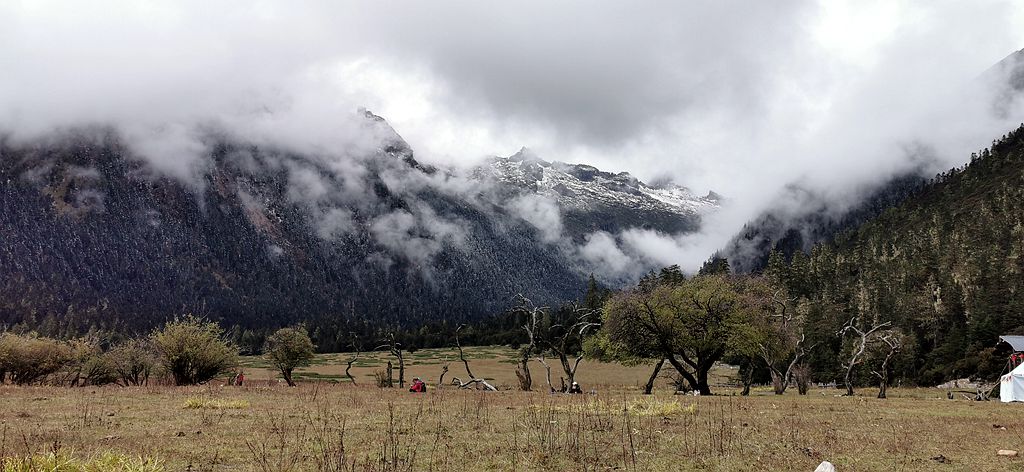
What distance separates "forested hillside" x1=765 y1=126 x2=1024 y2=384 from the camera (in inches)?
3543

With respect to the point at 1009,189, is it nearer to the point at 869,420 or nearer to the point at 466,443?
the point at 869,420

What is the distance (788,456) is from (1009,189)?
682 feet

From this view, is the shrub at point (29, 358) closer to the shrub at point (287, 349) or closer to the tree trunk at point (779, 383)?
the shrub at point (287, 349)

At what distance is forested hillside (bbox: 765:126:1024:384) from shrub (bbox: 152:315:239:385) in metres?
88.7

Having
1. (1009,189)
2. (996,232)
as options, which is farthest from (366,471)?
(1009,189)

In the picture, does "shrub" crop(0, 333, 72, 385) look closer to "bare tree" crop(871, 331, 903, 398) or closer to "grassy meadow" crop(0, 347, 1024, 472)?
"grassy meadow" crop(0, 347, 1024, 472)

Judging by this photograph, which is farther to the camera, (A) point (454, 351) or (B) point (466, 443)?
(A) point (454, 351)

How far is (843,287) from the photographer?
497ft

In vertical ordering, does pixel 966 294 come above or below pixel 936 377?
above

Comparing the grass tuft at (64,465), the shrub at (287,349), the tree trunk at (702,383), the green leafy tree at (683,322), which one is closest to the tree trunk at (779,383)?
the green leafy tree at (683,322)

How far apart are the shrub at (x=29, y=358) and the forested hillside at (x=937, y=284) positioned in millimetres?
101652

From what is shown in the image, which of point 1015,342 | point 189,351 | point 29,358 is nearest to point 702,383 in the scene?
point 1015,342

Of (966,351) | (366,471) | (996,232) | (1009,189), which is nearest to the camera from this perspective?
(366,471)

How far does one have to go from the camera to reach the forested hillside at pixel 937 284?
90.0m
